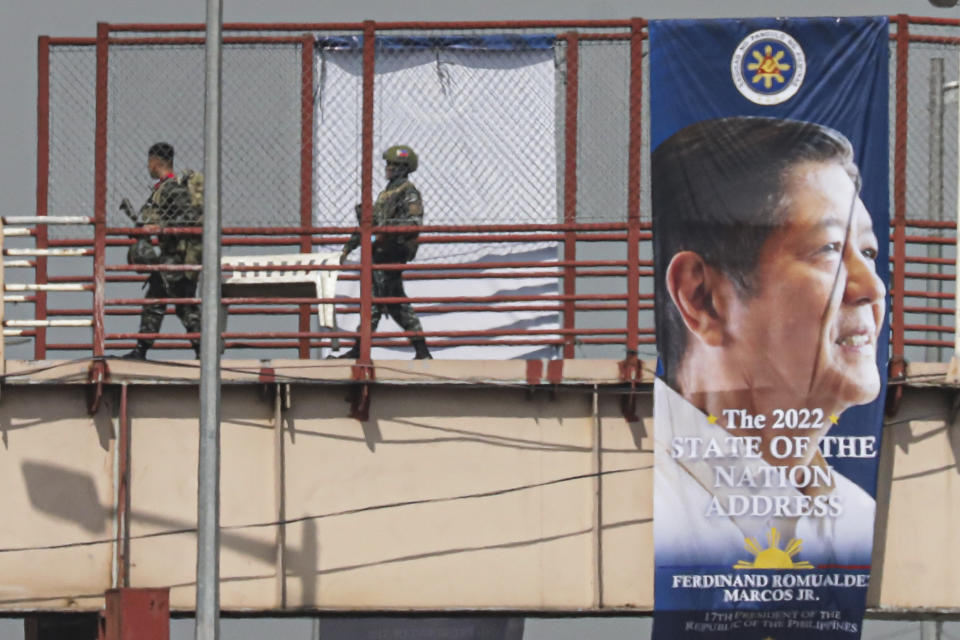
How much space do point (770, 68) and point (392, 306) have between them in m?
4.47

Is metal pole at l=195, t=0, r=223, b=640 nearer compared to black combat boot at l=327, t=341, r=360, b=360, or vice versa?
metal pole at l=195, t=0, r=223, b=640

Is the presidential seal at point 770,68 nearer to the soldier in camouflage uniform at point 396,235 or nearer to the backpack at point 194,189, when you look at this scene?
the soldier in camouflage uniform at point 396,235

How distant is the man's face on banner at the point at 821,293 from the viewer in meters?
22.5

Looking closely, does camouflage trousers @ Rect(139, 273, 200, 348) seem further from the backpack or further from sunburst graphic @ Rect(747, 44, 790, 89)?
sunburst graphic @ Rect(747, 44, 790, 89)

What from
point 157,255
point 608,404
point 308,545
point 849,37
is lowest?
point 308,545

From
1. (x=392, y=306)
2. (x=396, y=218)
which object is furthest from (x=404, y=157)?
(x=392, y=306)

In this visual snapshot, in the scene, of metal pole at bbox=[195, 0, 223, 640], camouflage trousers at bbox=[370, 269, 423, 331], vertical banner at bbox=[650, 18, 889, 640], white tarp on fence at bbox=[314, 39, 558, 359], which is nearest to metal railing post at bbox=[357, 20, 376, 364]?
camouflage trousers at bbox=[370, 269, 423, 331]

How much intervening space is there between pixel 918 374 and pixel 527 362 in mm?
3870

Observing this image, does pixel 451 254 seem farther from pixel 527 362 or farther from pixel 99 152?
pixel 99 152

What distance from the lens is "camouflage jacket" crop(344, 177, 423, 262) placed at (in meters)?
23.0

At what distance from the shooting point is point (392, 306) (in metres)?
23.3

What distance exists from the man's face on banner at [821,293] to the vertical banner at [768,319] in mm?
14

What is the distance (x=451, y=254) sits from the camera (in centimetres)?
2414

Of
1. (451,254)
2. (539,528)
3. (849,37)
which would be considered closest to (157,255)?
(451,254)
